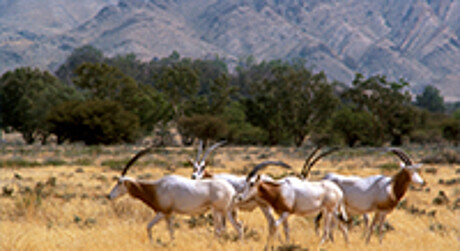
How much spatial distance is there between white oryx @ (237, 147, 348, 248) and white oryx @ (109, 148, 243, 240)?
0.65 meters

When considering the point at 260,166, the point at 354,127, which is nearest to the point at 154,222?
the point at 260,166

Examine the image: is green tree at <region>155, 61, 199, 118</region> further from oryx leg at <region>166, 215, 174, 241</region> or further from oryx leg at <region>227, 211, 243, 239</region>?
oryx leg at <region>227, 211, 243, 239</region>

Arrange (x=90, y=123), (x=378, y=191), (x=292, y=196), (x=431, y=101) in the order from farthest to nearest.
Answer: (x=431, y=101) → (x=90, y=123) → (x=378, y=191) → (x=292, y=196)

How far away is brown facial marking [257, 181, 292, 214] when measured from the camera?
976 centimetres

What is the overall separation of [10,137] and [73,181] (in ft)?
251

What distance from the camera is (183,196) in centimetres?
1009

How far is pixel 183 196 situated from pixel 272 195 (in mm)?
1588

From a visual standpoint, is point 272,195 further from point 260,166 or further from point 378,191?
point 378,191

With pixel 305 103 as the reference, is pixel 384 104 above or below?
above

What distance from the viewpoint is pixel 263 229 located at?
12242 millimetres

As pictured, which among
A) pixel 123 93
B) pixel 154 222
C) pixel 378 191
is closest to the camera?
pixel 154 222

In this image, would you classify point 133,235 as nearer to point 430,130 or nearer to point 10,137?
point 430,130

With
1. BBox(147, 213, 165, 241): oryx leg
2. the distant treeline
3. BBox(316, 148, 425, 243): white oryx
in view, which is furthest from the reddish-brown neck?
the distant treeline

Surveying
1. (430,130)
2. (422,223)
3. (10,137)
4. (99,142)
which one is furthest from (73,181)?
(10,137)
